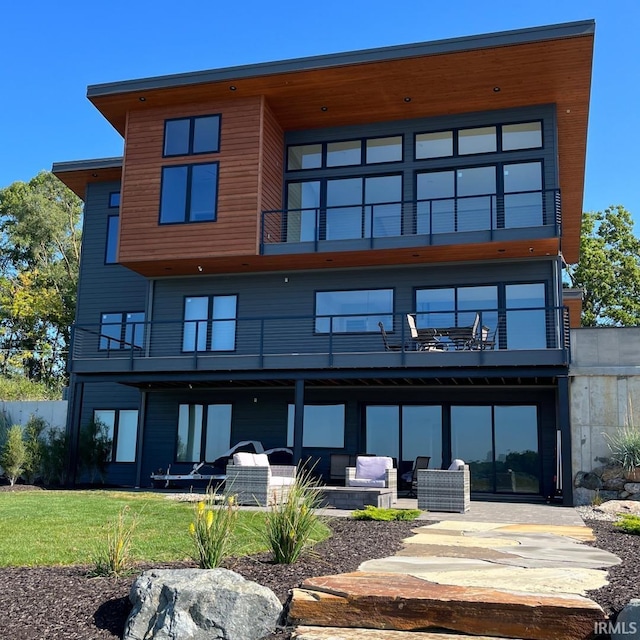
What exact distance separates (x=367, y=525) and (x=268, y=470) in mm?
2874

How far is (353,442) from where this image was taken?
56.2 ft

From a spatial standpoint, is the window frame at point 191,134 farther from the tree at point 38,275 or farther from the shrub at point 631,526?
the tree at point 38,275

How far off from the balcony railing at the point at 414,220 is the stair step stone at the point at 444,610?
38.5ft

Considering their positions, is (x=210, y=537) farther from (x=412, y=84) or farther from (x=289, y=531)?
(x=412, y=84)

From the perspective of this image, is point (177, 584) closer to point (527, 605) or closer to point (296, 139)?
point (527, 605)

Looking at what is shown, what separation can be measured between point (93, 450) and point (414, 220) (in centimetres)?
966

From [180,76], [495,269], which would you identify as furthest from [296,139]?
[495,269]

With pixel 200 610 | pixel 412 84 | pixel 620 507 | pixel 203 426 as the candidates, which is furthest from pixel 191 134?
pixel 200 610

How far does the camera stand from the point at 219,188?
57.1 feet

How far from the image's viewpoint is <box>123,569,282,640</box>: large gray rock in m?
4.73

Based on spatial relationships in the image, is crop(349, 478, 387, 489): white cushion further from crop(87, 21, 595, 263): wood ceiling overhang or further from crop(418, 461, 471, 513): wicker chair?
crop(87, 21, 595, 263): wood ceiling overhang

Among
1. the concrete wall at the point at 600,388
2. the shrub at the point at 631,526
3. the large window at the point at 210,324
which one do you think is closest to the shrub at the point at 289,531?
the shrub at the point at 631,526

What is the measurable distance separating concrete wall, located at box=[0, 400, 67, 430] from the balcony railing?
24.1 feet

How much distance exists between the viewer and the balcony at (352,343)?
14562 mm
